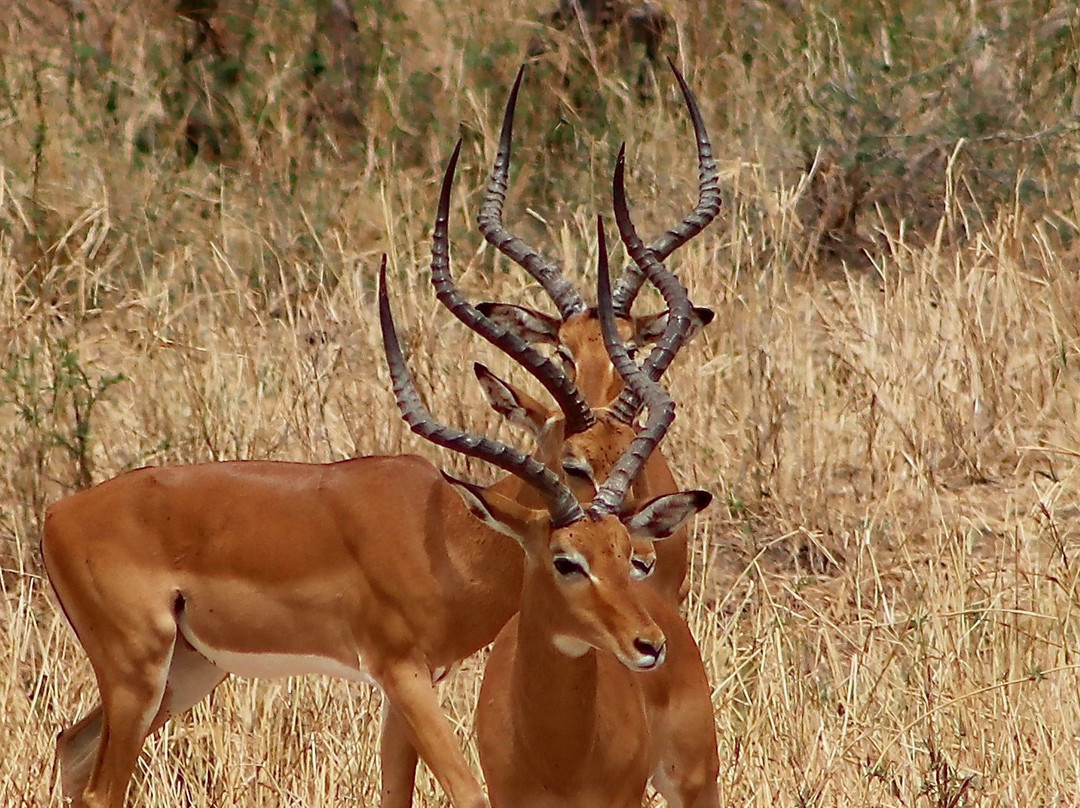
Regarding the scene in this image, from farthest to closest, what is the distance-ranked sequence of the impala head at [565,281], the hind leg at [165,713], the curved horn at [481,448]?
the impala head at [565,281] → the hind leg at [165,713] → the curved horn at [481,448]

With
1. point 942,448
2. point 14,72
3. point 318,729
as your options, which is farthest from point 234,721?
point 14,72

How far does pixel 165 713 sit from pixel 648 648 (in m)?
2.17

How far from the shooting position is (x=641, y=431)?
16.5 feet

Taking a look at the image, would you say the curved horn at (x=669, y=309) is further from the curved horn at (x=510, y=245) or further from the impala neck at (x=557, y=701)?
the impala neck at (x=557, y=701)

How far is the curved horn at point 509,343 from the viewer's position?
17.2 ft

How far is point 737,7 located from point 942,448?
4.80 metres

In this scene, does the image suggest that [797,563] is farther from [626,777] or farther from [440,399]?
[626,777]

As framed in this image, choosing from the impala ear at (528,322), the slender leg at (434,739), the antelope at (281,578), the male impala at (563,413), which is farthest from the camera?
the impala ear at (528,322)

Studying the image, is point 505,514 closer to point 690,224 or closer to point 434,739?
point 434,739

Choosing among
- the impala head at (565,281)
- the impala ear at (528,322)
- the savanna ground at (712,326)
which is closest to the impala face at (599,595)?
the savanna ground at (712,326)

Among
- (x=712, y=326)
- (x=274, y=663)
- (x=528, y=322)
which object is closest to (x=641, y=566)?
(x=274, y=663)

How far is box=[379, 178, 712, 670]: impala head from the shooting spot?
437 cm

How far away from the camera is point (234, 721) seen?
6.35 metres

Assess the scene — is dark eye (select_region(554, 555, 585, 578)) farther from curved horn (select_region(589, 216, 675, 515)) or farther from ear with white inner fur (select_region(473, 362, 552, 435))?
ear with white inner fur (select_region(473, 362, 552, 435))
